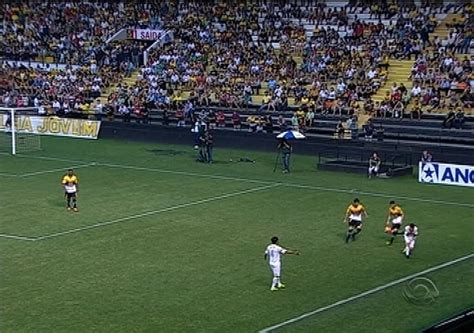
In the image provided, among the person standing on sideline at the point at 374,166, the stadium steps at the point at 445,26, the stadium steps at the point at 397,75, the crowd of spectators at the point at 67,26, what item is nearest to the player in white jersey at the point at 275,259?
the person standing on sideline at the point at 374,166

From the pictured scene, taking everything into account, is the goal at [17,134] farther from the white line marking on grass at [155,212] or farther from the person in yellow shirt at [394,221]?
the person in yellow shirt at [394,221]

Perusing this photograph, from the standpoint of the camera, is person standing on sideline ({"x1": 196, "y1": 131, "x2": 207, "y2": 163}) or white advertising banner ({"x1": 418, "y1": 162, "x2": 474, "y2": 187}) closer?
white advertising banner ({"x1": 418, "y1": 162, "x2": 474, "y2": 187})

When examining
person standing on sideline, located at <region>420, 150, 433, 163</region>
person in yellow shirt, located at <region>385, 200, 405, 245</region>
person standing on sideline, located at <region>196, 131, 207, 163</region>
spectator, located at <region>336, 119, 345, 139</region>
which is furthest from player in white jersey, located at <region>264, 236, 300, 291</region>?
spectator, located at <region>336, 119, 345, 139</region>

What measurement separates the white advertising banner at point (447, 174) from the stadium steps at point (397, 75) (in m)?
14.5

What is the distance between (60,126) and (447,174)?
26712mm

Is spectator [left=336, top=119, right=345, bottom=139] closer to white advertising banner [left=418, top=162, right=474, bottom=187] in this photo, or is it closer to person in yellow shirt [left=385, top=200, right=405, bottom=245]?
white advertising banner [left=418, top=162, right=474, bottom=187]

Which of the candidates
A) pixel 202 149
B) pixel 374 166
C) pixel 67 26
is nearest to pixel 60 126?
pixel 202 149

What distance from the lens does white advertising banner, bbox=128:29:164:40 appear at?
6597cm

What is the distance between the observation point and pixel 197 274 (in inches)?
978

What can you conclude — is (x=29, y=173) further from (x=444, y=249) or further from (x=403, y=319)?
(x=403, y=319)

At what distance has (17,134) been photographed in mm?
53656

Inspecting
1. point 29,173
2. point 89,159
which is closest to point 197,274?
point 29,173

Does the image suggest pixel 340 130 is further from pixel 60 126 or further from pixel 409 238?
pixel 409 238

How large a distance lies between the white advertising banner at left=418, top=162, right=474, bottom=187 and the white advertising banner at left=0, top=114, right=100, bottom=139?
2285 centimetres
